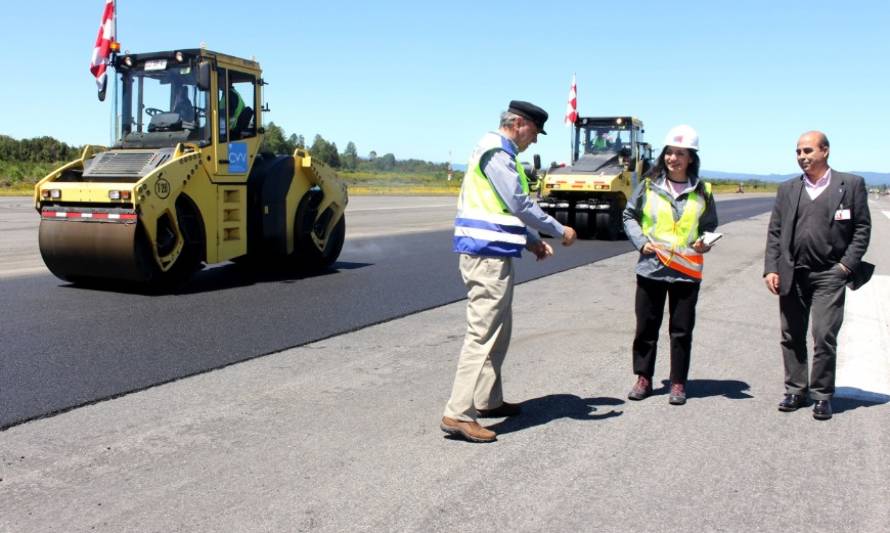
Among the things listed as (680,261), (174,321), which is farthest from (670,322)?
(174,321)

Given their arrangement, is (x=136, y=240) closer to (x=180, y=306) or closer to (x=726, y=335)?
(x=180, y=306)

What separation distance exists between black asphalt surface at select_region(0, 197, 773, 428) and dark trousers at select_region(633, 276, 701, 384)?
2847 millimetres

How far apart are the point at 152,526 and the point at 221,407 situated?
1.70 metres

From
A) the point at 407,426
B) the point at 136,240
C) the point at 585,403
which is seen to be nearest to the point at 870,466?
the point at 585,403

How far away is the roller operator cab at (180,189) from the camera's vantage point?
9164 mm

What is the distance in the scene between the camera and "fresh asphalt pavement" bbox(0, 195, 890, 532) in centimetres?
351

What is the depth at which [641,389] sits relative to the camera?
541cm

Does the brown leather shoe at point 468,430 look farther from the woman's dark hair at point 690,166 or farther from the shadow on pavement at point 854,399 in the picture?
the shadow on pavement at point 854,399

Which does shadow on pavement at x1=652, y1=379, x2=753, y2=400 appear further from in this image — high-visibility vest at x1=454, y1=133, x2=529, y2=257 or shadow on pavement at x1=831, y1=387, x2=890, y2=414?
high-visibility vest at x1=454, y1=133, x2=529, y2=257

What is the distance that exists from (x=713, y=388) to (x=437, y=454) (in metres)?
2.34

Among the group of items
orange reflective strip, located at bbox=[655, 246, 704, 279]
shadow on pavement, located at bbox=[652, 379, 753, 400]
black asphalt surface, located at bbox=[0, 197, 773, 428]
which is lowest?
black asphalt surface, located at bbox=[0, 197, 773, 428]

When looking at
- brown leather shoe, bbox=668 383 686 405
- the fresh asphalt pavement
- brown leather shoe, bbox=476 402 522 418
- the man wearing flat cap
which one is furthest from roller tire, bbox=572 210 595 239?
the man wearing flat cap

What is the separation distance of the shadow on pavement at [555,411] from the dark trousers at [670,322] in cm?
35

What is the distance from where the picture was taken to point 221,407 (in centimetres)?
503
